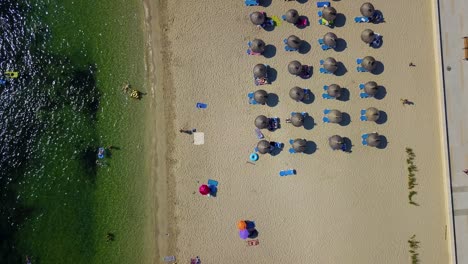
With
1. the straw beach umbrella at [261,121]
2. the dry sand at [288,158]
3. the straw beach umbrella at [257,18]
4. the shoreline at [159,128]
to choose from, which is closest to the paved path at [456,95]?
the dry sand at [288,158]

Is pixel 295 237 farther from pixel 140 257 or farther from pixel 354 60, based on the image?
pixel 354 60

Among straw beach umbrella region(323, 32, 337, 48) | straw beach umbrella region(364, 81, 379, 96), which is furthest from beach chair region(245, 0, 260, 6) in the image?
straw beach umbrella region(364, 81, 379, 96)

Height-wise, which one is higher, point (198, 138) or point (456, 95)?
point (456, 95)

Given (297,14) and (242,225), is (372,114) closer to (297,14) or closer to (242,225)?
(297,14)

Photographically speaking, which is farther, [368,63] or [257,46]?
[368,63]

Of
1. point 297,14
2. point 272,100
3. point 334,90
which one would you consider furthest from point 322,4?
point 272,100
